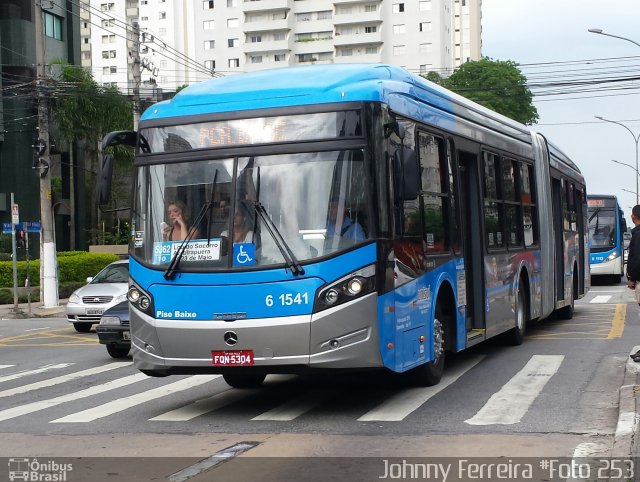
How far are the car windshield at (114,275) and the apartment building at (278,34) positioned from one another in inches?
2937

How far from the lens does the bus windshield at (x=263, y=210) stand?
948 centimetres

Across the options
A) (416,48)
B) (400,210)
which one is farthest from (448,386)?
(416,48)

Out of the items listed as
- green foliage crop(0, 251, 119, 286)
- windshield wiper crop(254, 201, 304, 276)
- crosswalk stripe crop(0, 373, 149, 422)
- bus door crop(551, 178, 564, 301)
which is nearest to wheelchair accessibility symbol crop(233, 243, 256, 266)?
windshield wiper crop(254, 201, 304, 276)

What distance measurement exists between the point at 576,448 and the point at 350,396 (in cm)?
354

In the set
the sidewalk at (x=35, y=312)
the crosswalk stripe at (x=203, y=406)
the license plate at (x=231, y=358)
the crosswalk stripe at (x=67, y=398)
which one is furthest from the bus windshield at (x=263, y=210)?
the sidewalk at (x=35, y=312)

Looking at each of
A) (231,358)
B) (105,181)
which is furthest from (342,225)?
(105,181)

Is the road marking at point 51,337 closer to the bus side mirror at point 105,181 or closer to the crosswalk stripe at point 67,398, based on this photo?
the crosswalk stripe at point 67,398

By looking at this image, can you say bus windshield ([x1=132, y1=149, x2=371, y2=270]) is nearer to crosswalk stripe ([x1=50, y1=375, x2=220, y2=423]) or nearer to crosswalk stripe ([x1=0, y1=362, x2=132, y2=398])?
crosswalk stripe ([x1=50, y1=375, x2=220, y2=423])

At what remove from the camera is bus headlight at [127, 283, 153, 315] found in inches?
392

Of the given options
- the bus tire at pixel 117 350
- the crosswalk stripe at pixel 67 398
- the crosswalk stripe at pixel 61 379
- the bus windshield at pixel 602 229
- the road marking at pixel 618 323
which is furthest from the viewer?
the bus windshield at pixel 602 229

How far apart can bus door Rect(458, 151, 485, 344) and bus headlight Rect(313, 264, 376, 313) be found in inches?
142

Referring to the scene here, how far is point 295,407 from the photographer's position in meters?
10.6

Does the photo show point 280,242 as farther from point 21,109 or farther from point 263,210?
point 21,109

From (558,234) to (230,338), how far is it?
10641 millimetres
